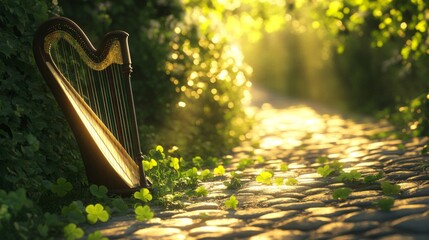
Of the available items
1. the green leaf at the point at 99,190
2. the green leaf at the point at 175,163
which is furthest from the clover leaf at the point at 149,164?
the green leaf at the point at 99,190

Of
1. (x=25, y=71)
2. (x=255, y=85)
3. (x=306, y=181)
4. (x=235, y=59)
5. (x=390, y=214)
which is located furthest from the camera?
(x=255, y=85)

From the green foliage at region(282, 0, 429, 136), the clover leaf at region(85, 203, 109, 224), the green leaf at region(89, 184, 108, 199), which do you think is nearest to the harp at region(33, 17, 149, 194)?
the green leaf at region(89, 184, 108, 199)

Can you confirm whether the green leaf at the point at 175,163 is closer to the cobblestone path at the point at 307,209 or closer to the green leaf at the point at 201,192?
the cobblestone path at the point at 307,209

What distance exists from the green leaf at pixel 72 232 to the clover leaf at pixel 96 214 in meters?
0.28

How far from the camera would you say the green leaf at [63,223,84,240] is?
3316mm

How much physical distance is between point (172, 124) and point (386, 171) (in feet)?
11.0

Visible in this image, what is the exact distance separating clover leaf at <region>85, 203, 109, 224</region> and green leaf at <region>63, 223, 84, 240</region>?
0.91ft

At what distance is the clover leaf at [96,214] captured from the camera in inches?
144

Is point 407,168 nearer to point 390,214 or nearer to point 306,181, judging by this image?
point 306,181

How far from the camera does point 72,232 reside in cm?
334

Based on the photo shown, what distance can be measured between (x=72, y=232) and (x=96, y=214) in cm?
36

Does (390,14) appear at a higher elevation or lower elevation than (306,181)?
higher

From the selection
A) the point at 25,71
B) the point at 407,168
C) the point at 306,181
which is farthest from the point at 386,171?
the point at 25,71

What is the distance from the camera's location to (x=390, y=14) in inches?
332
